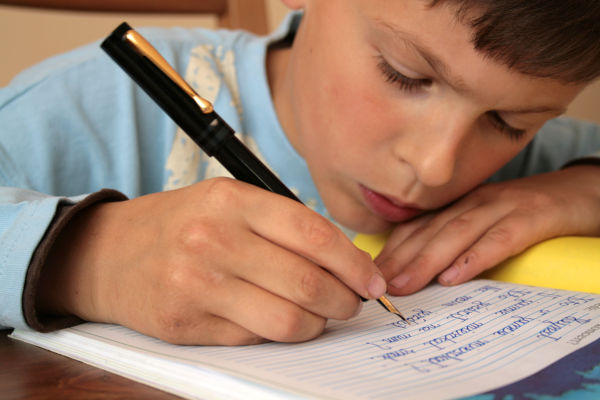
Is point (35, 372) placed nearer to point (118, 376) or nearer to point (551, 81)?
point (118, 376)

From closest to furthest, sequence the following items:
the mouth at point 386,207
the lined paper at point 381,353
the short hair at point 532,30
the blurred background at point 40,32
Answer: the lined paper at point 381,353 < the short hair at point 532,30 < the mouth at point 386,207 < the blurred background at point 40,32

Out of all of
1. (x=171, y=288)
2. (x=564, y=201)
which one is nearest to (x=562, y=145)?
(x=564, y=201)

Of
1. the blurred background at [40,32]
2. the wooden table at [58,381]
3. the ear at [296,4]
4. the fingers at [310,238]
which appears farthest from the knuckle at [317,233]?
the blurred background at [40,32]

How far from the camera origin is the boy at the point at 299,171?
11.9 inches

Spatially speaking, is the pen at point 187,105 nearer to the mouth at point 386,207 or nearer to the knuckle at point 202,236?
the knuckle at point 202,236

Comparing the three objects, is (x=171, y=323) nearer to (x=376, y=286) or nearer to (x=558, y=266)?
(x=376, y=286)

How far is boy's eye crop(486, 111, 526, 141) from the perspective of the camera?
47 cm

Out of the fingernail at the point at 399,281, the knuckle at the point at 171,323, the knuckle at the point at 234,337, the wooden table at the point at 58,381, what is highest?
the knuckle at the point at 171,323

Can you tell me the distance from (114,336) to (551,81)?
38 cm

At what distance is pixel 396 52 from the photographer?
431 mm

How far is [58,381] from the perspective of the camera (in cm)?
27

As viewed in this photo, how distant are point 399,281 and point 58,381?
0.84ft

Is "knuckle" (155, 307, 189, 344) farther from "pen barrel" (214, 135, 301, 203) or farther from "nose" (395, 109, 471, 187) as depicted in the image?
"nose" (395, 109, 471, 187)

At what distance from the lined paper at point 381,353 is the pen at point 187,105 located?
0.10m
